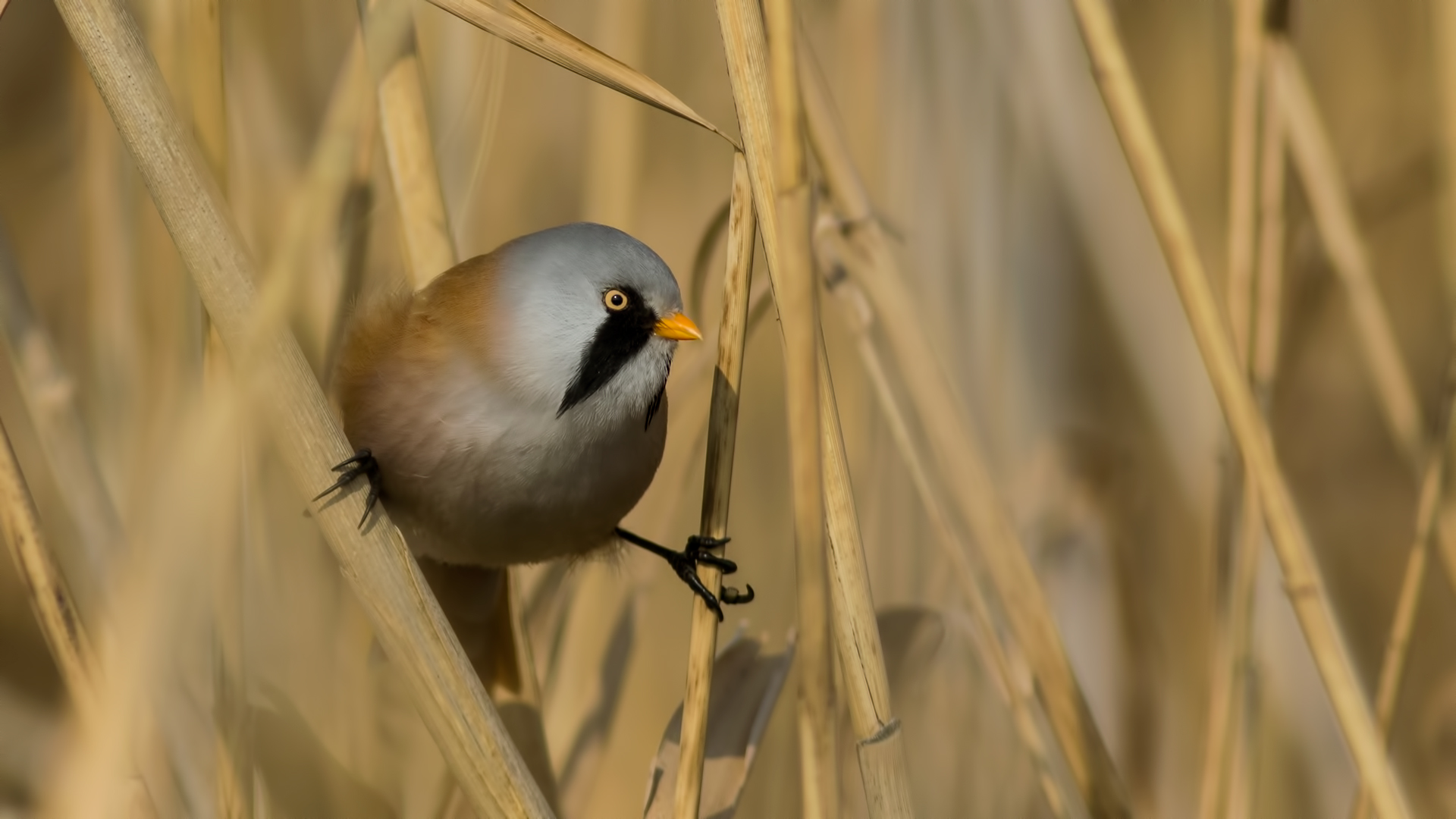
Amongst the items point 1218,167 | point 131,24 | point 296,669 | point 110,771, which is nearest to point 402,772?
point 296,669

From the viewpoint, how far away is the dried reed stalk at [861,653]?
1177 mm

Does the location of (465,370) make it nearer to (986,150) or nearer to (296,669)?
(296,669)

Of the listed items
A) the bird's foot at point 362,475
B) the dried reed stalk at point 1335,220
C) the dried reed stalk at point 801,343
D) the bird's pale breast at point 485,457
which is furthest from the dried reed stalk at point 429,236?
the dried reed stalk at point 1335,220

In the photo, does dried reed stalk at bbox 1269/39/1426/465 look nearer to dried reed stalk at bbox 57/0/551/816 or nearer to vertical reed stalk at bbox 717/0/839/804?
vertical reed stalk at bbox 717/0/839/804

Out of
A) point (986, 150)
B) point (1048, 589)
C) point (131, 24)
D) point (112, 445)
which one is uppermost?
point (131, 24)

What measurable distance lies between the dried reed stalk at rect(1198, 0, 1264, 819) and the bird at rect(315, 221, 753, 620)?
645 mm

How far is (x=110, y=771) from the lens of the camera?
4.54 feet

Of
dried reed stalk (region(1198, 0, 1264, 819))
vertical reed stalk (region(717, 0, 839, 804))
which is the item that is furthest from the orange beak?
dried reed stalk (region(1198, 0, 1264, 819))

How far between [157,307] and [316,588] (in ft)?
1.64

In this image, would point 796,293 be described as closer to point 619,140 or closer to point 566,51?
point 566,51

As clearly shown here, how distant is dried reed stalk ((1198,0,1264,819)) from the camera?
61.9 inches

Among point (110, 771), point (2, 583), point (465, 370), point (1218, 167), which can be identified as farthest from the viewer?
point (1218, 167)

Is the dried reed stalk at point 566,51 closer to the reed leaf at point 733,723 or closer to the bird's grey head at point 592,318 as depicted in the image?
the bird's grey head at point 592,318

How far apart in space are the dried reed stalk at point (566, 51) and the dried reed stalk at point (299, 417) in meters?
0.31
